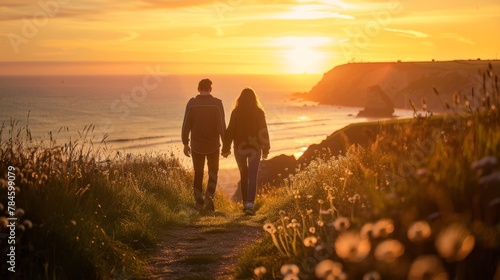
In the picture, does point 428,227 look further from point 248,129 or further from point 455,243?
point 248,129

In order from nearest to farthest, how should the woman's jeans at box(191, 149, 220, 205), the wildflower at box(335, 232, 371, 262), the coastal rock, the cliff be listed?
the wildflower at box(335, 232, 371, 262) → the woman's jeans at box(191, 149, 220, 205) → the coastal rock → the cliff

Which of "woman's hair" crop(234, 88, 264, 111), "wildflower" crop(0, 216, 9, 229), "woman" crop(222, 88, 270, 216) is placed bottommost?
"wildflower" crop(0, 216, 9, 229)

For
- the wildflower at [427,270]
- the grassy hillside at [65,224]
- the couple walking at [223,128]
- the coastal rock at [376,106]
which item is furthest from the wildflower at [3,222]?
the coastal rock at [376,106]

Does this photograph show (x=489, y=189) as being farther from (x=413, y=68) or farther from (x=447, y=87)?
(x=413, y=68)

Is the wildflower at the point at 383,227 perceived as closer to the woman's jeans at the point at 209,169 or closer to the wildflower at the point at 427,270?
the wildflower at the point at 427,270

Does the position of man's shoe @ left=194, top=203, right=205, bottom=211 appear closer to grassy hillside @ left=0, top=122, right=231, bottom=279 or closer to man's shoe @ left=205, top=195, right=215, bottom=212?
man's shoe @ left=205, top=195, right=215, bottom=212

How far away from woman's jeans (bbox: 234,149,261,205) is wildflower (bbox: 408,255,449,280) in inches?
304

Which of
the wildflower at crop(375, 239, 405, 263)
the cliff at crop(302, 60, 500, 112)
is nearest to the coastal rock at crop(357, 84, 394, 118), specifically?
the cliff at crop(302, 60, 500, 112)

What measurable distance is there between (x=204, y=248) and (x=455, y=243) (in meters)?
4.80

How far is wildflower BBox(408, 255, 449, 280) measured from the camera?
4.40 meters

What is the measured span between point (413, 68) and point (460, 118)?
15018 cm

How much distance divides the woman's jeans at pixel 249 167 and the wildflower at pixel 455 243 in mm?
7808

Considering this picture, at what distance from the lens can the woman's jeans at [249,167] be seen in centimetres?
1227

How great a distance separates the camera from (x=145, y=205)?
10195 mm
